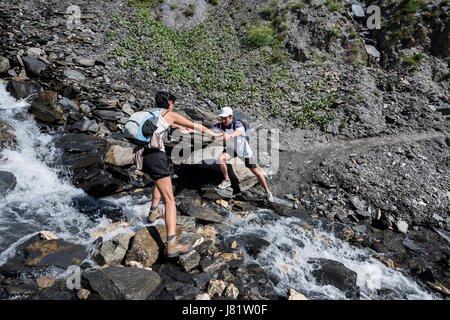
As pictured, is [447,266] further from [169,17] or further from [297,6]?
[169,17]

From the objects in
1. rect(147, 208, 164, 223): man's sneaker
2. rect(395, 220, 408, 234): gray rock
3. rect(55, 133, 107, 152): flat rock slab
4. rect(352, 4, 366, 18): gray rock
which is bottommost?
rect(395, 220, 408, 234): gray rock

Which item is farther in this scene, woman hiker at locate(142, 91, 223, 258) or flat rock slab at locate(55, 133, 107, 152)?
flat rock slab at locate(55, 133, 107, 152)

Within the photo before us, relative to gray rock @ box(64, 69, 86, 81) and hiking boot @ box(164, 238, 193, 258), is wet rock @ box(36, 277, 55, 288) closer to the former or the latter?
hiking boot @ box(164, 238, 193, 258)

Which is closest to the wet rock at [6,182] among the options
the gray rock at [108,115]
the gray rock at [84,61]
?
the gray rock at [108,115]

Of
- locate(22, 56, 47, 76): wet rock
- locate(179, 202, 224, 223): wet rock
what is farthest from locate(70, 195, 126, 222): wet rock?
locate(22, 56, 47, 76): wet rock

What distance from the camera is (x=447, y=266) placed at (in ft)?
21.2

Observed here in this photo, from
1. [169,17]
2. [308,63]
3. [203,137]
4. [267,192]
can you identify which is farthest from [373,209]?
[169,17]

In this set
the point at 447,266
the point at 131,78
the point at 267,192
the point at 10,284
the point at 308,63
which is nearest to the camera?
the point at 10,284

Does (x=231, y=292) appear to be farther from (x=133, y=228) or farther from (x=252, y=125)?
(x=252, y=125)

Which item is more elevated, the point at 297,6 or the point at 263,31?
the point at 297,6

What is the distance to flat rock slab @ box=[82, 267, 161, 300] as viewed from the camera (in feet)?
13.2

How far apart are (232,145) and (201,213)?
2.31m

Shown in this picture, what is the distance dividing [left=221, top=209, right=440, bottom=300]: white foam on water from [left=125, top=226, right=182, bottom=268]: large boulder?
1818 millimetres

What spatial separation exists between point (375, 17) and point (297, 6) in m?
5.82
